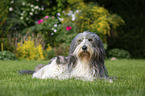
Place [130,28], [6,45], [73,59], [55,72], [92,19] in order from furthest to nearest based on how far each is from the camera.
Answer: [130,28], [92,19], [6,45], [55,72], [73,59]

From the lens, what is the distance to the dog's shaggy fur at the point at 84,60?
3869 mm

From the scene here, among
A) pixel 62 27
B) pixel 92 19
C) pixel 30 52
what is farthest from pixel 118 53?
pixel 30 52

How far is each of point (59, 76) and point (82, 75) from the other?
1.72ft

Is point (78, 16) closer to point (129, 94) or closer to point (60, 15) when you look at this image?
point (60, 15)

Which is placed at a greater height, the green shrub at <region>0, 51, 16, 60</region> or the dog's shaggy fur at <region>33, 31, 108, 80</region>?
the dog's shaggy fur at <region>33, 31, 108, 80</region>

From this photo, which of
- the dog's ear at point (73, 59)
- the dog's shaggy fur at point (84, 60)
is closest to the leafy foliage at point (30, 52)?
the dog's shaggy fur at point (84, 60)

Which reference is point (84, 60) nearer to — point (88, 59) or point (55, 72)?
point (88, 59)

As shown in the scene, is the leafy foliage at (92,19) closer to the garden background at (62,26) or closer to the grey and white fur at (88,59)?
the garden background at (62,26)

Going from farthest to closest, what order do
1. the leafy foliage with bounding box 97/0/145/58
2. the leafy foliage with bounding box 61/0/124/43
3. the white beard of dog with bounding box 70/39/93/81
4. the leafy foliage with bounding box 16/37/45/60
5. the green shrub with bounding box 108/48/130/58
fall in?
the leafy foliage with bounding box 97/0/145/58
the green shrub with bounding box 108/48/130/58
the leafy foliage with bounding box 61/0/124/43
the leafy foliage with bounding box 16/37/45/60
the white beard of dog with bounding box 70/39/93/81

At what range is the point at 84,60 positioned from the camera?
4.02 m

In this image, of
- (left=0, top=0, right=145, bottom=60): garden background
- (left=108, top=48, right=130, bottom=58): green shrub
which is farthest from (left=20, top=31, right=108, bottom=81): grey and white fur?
(left=108, top=48, right=130, bottom=58): green shrub

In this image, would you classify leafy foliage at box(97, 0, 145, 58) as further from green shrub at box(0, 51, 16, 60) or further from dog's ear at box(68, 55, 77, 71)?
dog's ear at box(68, 55, 77, 71)

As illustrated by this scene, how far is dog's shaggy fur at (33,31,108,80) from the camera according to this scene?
3.87 metres

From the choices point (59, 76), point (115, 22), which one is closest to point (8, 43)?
point (115, 22)
